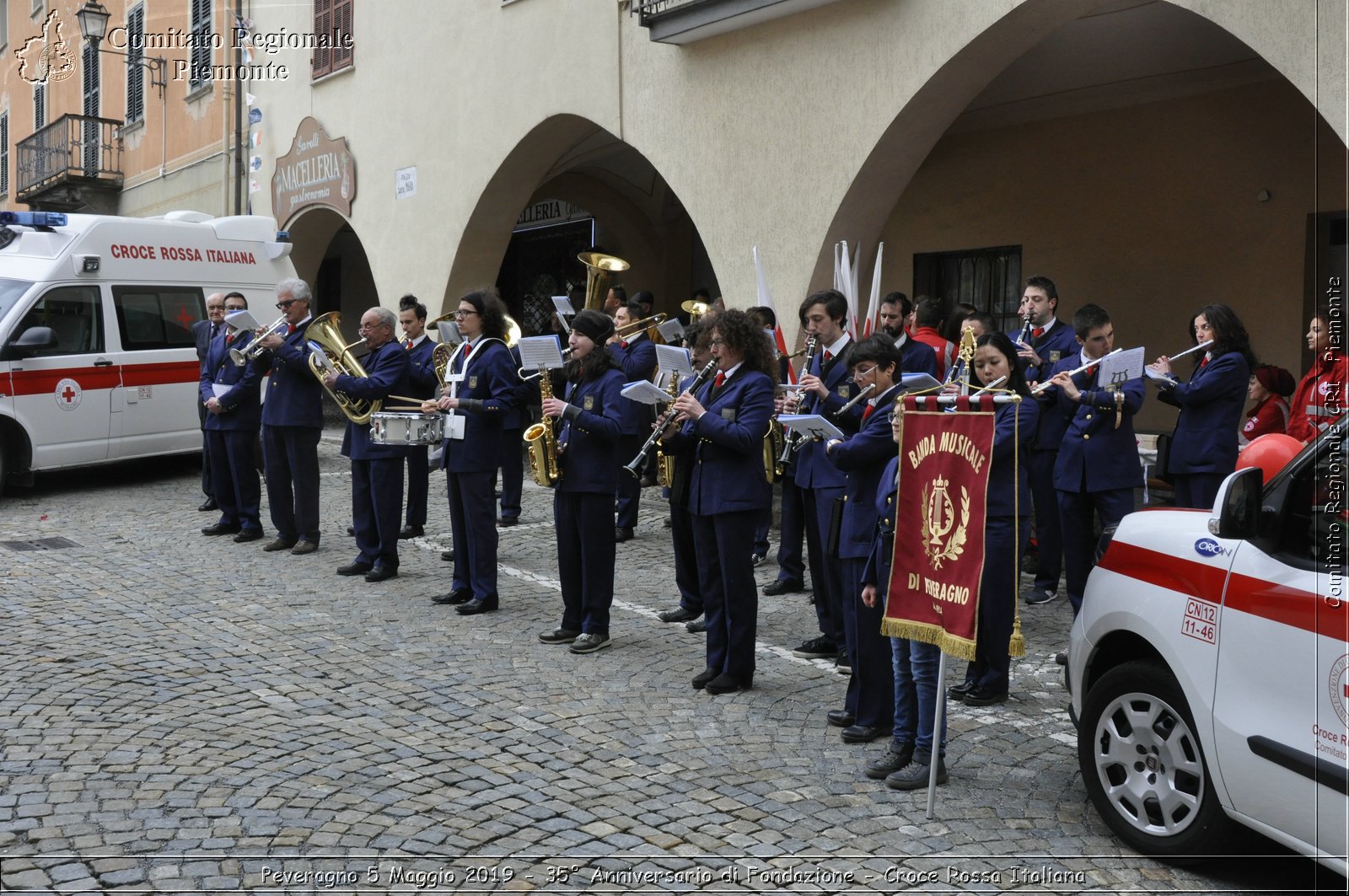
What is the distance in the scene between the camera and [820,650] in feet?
22.7

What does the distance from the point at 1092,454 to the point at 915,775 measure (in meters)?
3.12

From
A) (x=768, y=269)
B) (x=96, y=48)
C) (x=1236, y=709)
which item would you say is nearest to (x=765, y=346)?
(x=1236, y=709)

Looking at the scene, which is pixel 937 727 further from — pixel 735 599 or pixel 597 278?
pixel 597 278

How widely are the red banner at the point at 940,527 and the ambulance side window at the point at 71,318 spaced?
999cm

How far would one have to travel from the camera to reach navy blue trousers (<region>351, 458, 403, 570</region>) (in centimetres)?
876

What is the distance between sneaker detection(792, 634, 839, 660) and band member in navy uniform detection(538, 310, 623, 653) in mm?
1139

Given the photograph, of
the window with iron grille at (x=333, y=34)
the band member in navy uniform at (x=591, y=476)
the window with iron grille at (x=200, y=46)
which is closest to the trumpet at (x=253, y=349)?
the band member in navy uniform at (x=591, y=476)

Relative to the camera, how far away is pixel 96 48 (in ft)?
84.3

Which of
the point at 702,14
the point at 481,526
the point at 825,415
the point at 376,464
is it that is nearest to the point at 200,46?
the point at 702,14

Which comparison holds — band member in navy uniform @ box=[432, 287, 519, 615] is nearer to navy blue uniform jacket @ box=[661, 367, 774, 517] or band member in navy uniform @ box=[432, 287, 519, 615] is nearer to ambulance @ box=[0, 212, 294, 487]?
navy blue uniform jacket @ box=[661, 367, 774, 517]

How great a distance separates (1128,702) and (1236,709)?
581 mm

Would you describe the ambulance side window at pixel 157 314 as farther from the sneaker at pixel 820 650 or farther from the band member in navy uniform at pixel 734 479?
the sneaker at pixel 820 650

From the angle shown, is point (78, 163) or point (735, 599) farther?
point (78, 163)

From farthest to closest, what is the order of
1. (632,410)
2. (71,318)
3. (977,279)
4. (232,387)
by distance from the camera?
1. (977,279)
2. (71,318)
3. (232,387)
4. (632,410)
